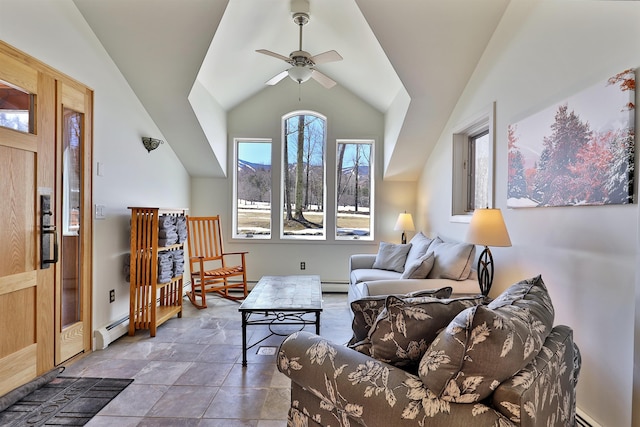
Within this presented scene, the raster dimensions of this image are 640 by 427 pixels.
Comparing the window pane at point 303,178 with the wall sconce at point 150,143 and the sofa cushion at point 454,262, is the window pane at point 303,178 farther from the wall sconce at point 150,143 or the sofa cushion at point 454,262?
the sofa cushion at point 454,262

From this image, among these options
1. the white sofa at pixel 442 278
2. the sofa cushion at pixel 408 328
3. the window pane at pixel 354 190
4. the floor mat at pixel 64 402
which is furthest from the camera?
the window pane at pixel 354 190

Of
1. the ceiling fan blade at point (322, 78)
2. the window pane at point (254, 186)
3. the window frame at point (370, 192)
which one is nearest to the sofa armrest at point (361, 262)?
the window frame at point (370, 192)

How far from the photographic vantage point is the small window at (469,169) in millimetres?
3203

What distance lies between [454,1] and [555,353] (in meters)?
2.50

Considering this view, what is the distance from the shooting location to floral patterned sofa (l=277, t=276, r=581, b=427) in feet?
3.13

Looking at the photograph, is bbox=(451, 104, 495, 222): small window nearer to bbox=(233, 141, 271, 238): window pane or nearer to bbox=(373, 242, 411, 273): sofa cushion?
bbox=(373, 242, 411, 273): sofa cushion

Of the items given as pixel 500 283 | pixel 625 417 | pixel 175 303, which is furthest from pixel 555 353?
pixel 175 303

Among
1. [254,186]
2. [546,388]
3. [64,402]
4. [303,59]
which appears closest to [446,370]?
[546,388]

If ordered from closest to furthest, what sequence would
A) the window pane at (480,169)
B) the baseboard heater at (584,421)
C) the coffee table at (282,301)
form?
1. the baseboard heater at (584,421)
2. the coffee table at (282,301)
3. the window pane at (480,169)

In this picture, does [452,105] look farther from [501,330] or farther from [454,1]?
[501,330]

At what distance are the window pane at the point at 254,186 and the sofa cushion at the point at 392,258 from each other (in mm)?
1829

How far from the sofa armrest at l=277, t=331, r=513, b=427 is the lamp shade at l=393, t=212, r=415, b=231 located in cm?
321

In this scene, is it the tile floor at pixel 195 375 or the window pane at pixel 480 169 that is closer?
the tile floor at pixel 195 375

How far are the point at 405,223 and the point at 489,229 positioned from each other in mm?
2203
